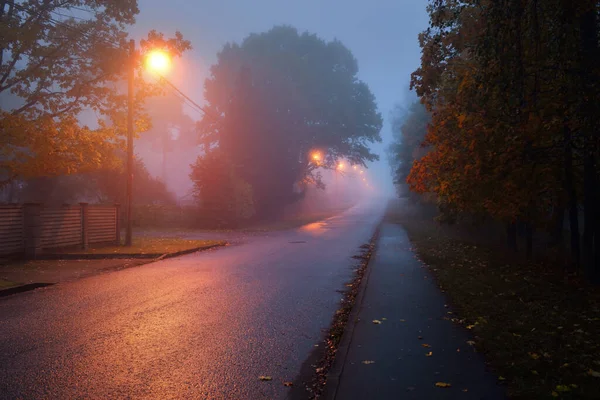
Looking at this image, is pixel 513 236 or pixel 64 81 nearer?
pixel 513 236

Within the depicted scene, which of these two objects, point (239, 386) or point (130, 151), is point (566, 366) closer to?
point (239, 386)

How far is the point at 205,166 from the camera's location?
108ft

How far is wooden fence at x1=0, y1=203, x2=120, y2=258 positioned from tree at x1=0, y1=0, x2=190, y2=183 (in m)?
3.38

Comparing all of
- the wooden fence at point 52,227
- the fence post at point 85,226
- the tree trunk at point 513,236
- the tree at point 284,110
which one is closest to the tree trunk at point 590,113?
the tree trunk at point 513,236

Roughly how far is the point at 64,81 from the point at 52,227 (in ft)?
32.2

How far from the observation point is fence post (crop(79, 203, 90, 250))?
57.4 feet

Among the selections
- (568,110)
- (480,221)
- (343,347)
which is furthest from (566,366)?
(480,221)

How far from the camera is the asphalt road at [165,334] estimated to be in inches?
185

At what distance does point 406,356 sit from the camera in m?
5.49

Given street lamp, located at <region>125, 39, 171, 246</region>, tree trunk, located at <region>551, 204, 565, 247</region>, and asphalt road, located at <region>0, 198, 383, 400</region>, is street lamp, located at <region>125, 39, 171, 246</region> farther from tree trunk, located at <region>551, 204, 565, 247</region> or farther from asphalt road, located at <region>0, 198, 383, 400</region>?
tree trunk, located at <region>551, 204, 565, 247</region>

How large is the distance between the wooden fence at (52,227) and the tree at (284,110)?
65.8ft

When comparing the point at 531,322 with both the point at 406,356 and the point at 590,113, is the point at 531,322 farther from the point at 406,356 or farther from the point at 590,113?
the point at 590,113

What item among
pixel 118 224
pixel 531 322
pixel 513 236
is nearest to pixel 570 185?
pixel 531 322

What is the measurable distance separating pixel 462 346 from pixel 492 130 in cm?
633
